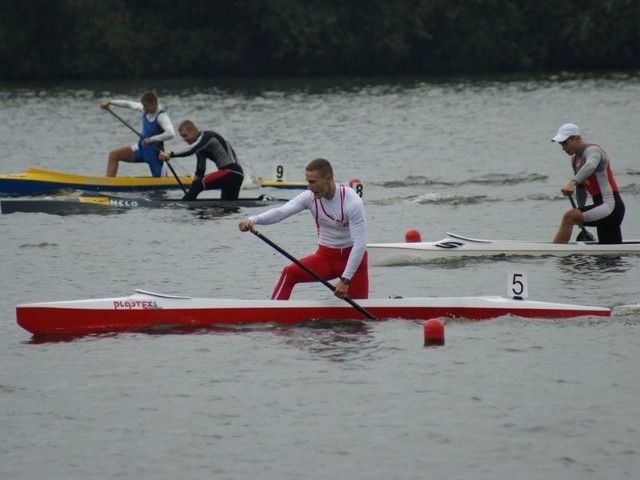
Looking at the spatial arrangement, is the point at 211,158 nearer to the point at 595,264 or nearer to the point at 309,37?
the point at 595,264

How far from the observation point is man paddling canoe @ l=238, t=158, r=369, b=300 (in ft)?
45.6

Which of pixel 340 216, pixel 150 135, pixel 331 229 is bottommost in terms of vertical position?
pixel 331 229

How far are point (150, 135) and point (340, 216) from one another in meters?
12.2

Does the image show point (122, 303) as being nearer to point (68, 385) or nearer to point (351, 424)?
point (68, 385)

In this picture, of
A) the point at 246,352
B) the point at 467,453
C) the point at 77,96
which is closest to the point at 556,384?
the point at 467,453

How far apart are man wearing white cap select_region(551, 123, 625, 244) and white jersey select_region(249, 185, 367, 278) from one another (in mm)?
4729

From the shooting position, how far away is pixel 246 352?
45.8 feet

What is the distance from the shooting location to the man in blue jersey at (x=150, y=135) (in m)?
25.2

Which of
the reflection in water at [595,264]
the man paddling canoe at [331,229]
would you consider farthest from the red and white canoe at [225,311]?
the reflection in water at [595,264]

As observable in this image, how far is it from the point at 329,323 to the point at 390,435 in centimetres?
330

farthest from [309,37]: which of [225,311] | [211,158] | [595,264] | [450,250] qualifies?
[225,311]

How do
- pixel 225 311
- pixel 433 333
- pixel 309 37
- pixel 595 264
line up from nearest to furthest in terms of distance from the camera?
pixel 433 333 → pixel 225 311 → pixel 595 264 → pixel 309 37

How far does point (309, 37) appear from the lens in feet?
221

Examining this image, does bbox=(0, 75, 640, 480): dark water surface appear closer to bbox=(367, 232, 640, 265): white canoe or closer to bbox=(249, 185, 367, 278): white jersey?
bbox=(367, 232, 640, 265): white canoe
